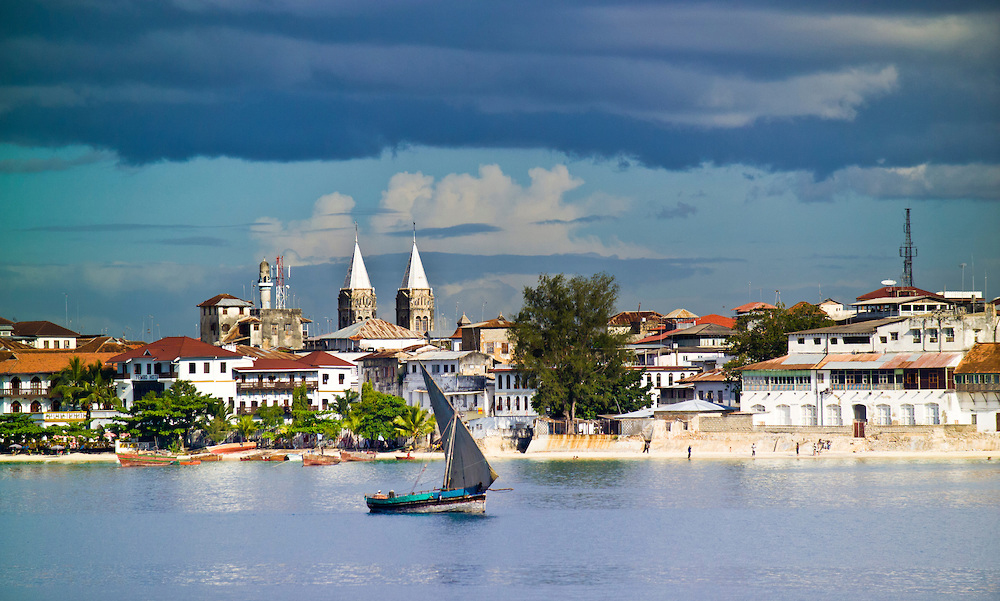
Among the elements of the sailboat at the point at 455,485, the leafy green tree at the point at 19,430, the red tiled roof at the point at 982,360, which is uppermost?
the red tiled roof at the point at 982,360

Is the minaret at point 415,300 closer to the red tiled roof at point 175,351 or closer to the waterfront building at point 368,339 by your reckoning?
the waterfront building at point 368,339

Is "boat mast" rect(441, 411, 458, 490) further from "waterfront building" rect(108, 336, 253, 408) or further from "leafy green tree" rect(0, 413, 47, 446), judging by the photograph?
"leafy green tree" rect(0, 413, 47, 446)

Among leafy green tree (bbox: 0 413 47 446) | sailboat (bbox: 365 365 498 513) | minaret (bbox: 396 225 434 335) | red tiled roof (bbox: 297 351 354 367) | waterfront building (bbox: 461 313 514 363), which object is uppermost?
minaret (bbox: 396 225 434 335)

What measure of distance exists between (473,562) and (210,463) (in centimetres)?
4325

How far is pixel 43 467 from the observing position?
87.3 m

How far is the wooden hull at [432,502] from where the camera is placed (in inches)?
2381

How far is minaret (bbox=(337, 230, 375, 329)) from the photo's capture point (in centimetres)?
A: 18288

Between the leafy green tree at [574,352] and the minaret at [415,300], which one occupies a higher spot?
the minaret at [415,300]

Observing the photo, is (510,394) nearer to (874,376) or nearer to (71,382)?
(874,376)

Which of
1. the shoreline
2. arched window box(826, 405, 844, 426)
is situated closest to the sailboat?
the shoreline

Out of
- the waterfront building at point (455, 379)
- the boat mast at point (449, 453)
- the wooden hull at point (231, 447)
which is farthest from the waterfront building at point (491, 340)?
the boat mast at point (449, 453)

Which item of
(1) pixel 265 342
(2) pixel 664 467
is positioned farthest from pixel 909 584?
(1) pixel 265 342

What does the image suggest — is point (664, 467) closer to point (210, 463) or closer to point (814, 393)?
point (814, 393)

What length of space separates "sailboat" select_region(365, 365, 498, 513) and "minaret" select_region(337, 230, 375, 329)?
121m
